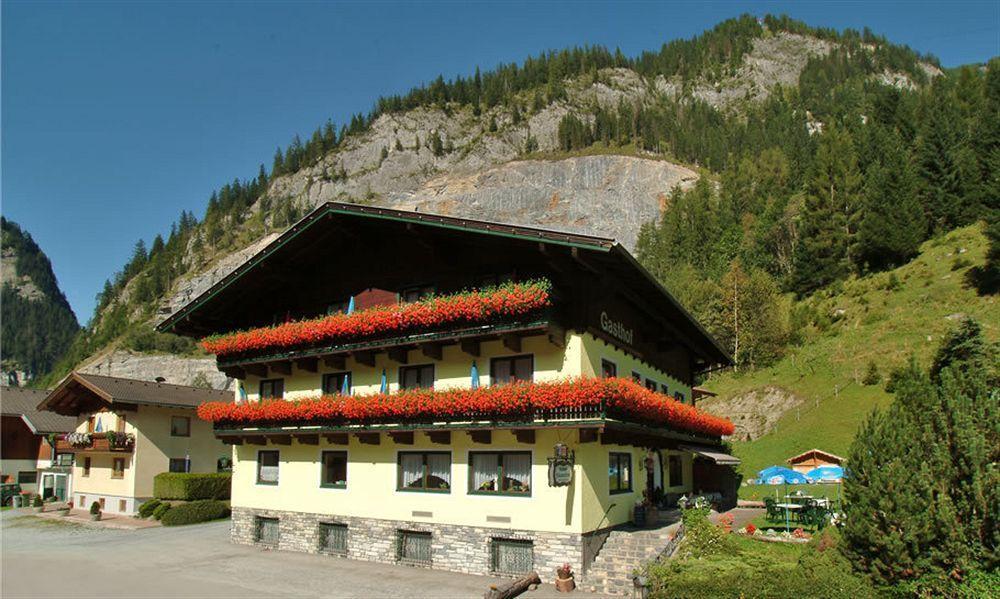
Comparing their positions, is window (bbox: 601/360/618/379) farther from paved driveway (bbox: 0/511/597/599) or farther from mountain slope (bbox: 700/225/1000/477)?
mountain slope (bbox: 700/225/1000/477)

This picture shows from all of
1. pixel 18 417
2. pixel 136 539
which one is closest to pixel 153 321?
pixel 18 417

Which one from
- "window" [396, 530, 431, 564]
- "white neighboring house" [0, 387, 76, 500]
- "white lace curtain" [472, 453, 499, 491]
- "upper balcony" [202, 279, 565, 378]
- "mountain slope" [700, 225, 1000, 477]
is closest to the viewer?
"upper balcony" [202, 279, 565, 378]

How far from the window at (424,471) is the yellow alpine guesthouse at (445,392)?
53 millimetres

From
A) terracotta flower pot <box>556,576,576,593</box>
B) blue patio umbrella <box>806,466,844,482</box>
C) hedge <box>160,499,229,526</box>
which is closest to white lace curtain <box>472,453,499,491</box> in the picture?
terracotta flower pot <box>556,576,576,593</box>

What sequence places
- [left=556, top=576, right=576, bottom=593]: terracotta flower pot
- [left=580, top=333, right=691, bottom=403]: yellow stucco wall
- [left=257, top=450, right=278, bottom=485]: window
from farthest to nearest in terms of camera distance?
[left=257, top=450, right=278, bottom=485]: window < [left=580, top=333, right=691, bottom=403]: yellow stucco wall < [left=556, top=576, right=576, bottom=593]: terracotta flower pot

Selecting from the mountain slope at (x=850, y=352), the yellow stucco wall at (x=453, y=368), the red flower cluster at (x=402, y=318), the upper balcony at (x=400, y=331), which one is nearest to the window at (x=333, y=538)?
the yellow stucco wall at (x=453, y=368)

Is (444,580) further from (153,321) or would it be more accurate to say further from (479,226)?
(153,321)

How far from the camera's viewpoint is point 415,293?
23.3m

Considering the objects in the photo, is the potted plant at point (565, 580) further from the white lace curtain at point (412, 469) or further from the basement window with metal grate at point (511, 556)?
the white lace curtain at point (412, 469)

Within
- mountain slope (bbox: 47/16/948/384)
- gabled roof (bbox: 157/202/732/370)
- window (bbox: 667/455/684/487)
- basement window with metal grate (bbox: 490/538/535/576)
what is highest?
mountain slope (bbox: 47/16/948/384)

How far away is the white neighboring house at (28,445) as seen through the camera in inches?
1976

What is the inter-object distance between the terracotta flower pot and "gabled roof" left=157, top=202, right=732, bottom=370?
842 cm

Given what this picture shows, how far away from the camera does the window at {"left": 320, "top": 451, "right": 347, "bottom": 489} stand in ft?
79.5

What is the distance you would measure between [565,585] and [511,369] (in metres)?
6.42
